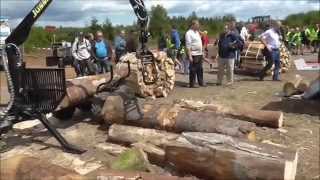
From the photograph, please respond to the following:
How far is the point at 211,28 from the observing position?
59.3m

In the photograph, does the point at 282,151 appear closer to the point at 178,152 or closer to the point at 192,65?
the point at 178,152

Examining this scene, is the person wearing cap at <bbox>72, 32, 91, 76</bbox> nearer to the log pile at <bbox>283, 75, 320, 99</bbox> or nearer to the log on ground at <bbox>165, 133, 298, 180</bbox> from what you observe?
the log pile at <bbox>283, 75, 320, 99</bbox>

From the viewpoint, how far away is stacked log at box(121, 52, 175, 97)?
480 inches

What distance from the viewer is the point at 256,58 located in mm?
17812

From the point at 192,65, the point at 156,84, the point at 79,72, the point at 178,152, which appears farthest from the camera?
the point at 79,72

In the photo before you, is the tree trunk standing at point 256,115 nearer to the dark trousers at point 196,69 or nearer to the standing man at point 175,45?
the dark trousers at point 196,69

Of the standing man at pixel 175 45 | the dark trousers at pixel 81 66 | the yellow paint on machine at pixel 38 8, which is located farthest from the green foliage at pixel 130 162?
the standing man at pixel 175 45

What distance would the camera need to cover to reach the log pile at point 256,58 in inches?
699

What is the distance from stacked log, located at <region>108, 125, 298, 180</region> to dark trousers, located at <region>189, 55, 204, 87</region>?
7076 millimetres

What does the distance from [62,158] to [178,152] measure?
1947mm

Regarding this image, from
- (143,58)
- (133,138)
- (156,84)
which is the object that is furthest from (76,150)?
(156,84)

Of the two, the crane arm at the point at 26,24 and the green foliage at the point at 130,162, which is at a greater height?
the crane arm at the point at 26,24

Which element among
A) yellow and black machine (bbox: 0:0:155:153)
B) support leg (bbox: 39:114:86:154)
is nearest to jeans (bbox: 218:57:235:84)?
yellow and black machine (bbox: 0:0:155:153)

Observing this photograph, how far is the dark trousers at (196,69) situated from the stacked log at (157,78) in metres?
1.11
